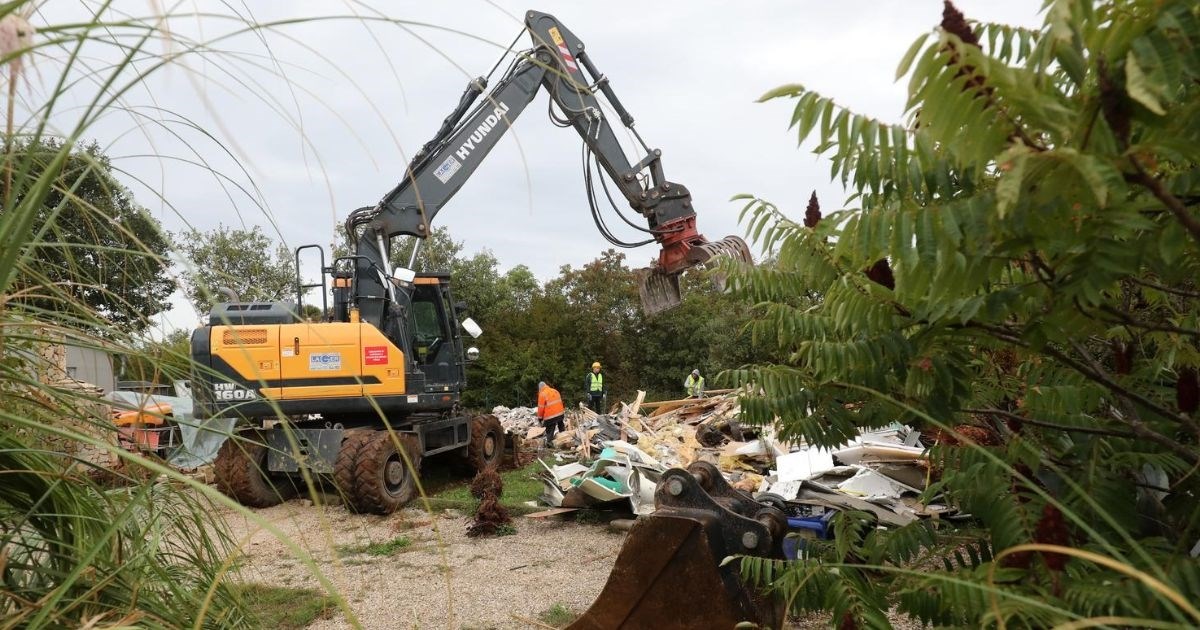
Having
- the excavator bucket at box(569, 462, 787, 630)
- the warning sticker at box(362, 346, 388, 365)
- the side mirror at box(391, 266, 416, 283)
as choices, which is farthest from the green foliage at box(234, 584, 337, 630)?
the side mirror at box(391, 266, 416, 283)

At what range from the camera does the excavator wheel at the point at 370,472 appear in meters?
8.69

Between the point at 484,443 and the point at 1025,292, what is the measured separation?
11.3 m

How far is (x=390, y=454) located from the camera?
30.0ft

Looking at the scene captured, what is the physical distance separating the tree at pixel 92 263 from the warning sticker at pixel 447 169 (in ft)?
29.2

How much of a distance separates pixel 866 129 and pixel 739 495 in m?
2.34

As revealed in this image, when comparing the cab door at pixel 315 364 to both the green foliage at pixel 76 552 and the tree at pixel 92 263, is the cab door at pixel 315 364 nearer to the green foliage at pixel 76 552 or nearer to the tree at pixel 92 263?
the tree at pixel 92 263

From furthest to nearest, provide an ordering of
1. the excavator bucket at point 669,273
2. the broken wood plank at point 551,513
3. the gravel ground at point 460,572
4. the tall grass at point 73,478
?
the excavator bucket at point 669,273
the broken wood plank at point 551,513
the gravel ground at point 460,572
the tall grass at point 73,478

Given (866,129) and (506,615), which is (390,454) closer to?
(506,615)

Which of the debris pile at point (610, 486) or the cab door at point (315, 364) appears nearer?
the debris pile at point (610, 486)

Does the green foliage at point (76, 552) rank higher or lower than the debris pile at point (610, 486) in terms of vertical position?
higher

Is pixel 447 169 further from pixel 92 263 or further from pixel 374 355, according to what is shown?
pixel 92 263

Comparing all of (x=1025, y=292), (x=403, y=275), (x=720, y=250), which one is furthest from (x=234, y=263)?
(x=403, y=275)

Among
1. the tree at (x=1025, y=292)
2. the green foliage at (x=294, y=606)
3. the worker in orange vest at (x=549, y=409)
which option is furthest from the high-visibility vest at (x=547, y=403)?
the tree at (x=1025, y=292)

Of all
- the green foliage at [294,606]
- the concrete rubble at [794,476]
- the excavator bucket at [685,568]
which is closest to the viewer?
the excavator bucket at [685,568]
